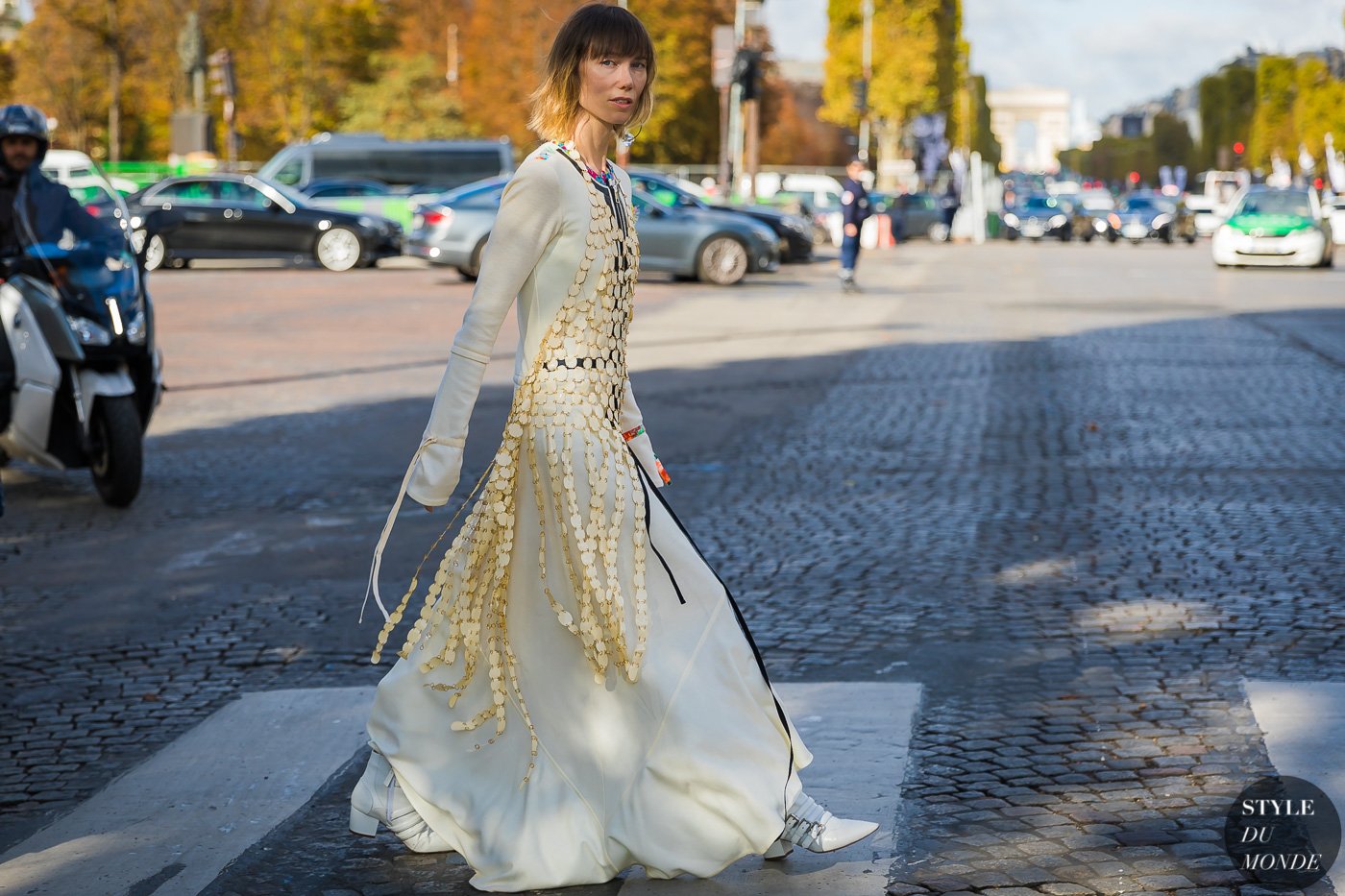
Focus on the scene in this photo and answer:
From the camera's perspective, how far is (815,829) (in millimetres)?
3533

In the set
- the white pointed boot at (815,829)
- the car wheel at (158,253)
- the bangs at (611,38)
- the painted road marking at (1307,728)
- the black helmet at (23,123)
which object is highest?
the bangs at (611,38)

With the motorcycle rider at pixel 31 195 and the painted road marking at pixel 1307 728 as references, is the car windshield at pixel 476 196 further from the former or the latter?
the painted road marking at pixel 1307 728

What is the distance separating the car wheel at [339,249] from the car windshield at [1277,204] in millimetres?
14941

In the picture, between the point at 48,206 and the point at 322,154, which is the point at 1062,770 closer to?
the point at 48,206

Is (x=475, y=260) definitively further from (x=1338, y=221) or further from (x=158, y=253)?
(x=1338, y=221)

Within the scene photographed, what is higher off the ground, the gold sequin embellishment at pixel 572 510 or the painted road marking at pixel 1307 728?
the gold sequin embellishment at pixel 572 510

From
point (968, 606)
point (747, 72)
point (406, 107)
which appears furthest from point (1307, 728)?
point (406, 107)

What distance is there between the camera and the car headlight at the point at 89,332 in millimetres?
7992

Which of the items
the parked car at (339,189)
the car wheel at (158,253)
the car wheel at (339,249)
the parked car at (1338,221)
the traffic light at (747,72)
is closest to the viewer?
the car wheel at (158,253)

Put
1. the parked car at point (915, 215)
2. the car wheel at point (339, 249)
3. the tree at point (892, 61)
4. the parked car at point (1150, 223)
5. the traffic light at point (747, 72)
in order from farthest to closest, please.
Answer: the tree at point (892, 61), the parked car at point (915, 215), the parked car at point (1150, 223), the traffic light at point (747, 72), the car wheel at point (339, 249)

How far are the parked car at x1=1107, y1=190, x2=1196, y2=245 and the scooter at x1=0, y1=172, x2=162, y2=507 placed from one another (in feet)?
144

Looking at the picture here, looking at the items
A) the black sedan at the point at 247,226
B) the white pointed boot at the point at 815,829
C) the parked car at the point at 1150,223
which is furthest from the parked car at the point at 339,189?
the white pointed boot at the point at 815,829

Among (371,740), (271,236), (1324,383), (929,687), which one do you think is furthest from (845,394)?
(271,236)

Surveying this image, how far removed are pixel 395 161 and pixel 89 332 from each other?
106ft
